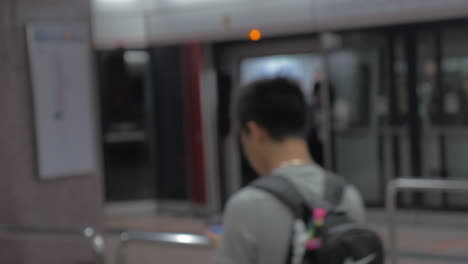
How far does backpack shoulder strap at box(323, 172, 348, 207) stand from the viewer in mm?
1634

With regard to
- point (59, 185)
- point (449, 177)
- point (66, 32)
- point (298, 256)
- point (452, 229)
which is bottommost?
point (452, 229)

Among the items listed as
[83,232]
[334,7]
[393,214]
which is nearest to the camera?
[83,232]

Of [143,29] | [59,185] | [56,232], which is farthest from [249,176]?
[56,232]

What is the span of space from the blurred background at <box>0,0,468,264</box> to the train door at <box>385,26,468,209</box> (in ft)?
0.05

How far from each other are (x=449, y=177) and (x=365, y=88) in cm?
130

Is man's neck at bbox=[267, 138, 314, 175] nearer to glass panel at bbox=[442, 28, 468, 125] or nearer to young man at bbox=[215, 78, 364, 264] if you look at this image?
young man at bbox=[215, 78, 364, 264]

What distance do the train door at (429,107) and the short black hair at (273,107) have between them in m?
5.62

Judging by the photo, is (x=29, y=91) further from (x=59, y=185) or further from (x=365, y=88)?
(x=365, y=88)

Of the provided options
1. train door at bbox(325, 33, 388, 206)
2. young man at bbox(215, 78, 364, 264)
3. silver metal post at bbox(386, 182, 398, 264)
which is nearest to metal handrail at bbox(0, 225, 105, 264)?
young man at bbox(215, 78, 364, 264)

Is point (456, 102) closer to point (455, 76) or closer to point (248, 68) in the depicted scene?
point (455, 76)

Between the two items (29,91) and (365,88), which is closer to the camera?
(29,91)

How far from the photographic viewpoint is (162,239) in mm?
2807

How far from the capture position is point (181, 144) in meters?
8.41

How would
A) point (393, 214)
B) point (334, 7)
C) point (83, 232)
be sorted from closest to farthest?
point (83, 232) → point (393, 214) → point (334, 7)
